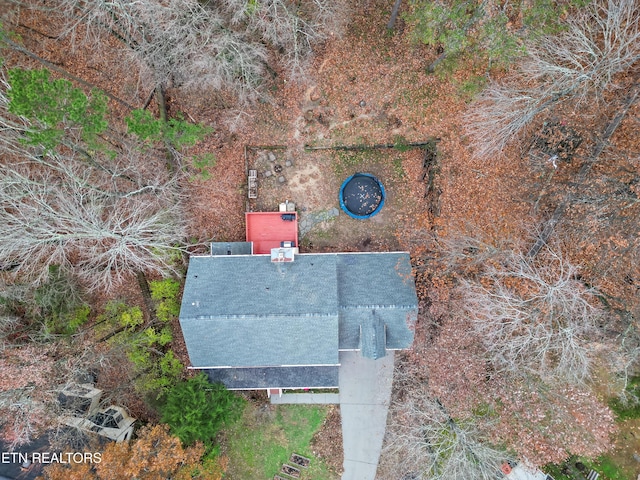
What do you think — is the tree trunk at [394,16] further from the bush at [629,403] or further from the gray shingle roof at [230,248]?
the bush at [629,403]

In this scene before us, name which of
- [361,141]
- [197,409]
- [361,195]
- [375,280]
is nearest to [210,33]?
[361,141]

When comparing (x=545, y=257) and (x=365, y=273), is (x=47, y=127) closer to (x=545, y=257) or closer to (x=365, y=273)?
(x=365, y=273)

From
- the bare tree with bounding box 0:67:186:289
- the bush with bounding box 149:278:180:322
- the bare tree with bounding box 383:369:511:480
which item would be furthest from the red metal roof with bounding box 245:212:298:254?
the bare tree with bounding box 383:369:511:480

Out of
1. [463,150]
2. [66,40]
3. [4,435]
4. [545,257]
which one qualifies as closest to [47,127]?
[66,40]

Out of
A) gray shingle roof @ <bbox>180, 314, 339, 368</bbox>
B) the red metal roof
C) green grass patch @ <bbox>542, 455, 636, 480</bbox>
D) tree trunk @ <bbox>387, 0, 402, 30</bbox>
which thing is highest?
tree trunk @ <bbox>387, 0, 402, 30</bbox>

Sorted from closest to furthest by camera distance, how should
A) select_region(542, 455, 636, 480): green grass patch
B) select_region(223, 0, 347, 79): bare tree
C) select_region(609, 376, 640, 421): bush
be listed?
select_region(223, 0, 347, 79): bare tree
select_region(609, 376, 640, 421): bush
select_region(542, 455, 636, 480): green grass patch

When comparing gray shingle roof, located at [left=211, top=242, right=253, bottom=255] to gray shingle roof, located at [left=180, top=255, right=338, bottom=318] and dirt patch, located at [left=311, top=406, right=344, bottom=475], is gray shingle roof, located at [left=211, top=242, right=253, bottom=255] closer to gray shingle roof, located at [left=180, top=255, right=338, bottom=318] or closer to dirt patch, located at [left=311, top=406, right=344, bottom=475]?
gray shingle roof, located at [left=180, top=255, right=338, bottom=318]

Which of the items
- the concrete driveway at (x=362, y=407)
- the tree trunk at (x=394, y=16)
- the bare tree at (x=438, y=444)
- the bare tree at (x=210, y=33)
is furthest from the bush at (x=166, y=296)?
the tree trunk at (x=394, y=16)
